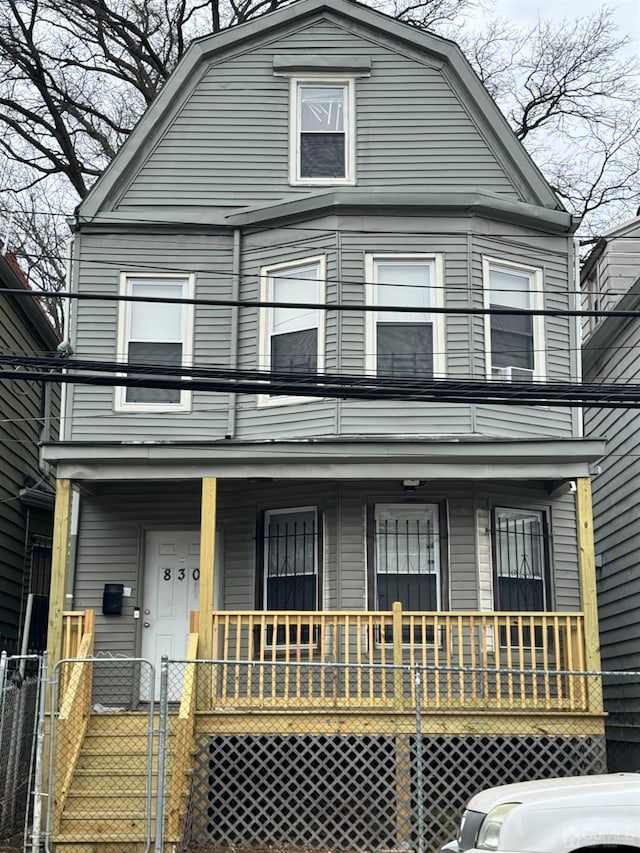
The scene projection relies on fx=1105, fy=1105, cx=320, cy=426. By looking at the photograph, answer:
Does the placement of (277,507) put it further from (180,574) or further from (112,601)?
(112,601)

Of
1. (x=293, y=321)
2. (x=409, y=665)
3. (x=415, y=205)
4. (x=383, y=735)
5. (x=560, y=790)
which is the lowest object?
(x=560, y=790)

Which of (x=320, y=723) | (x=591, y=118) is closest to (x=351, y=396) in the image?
(x=320, y=723)

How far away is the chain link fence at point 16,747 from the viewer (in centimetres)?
1092

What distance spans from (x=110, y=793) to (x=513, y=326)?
7.87 meters

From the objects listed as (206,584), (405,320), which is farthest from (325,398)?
(206,584)

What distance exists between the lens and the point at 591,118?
2684 centimetres

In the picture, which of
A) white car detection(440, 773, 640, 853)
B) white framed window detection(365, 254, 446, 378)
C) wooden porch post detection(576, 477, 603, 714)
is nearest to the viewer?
white car detection(440, 773, 640, 853)

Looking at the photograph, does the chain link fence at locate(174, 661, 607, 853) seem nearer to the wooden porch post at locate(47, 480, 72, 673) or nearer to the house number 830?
the wooden porch post at locate(47, 480, 72, 673)

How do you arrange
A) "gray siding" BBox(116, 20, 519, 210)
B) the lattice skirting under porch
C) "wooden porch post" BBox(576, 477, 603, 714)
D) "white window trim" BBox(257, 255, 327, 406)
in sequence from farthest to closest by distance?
1. "gray siding" BBox(116, 20, 519, 210)
2. "white window trim" BBox(257, 255, 327, 406)
3. "wooden porch post" BBox(576, 477, 603, 714)
4. the lattice skirting under porch

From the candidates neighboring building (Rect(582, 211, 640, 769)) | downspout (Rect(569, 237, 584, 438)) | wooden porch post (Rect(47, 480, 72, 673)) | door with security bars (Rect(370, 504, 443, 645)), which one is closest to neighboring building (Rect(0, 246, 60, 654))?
wooden porch post (Rect(47, 480, 72, 673))

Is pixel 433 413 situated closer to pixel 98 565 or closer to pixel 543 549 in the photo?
pixel 543 549

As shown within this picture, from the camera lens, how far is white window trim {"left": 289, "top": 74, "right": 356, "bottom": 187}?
15.8m

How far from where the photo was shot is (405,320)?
14742 mm

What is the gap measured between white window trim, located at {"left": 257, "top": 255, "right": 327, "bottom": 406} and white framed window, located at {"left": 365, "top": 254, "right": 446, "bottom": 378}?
0.59 metres
